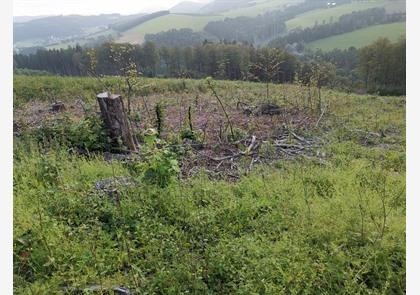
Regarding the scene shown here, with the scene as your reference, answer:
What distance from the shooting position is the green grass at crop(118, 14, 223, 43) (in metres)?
54.4

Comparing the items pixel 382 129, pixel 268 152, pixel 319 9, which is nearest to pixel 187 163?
pixel 268 152

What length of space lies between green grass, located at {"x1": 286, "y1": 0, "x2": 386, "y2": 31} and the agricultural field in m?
67.1

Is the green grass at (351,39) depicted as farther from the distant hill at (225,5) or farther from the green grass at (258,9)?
the distant hill at (225,5)

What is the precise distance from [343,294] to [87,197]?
Result: 10.8 feet

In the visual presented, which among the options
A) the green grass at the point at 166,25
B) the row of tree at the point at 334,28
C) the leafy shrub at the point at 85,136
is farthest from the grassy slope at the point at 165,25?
the leafy shrub at the point at 85,136

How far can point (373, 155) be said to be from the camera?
274 inches

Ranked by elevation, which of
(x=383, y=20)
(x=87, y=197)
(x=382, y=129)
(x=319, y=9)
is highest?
(x=319, y=9)

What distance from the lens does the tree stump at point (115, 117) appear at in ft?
21.3

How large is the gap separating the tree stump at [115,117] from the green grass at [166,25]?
46158mm

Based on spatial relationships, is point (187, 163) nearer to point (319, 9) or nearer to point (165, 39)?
point (165, 39)

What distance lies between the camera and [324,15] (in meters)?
77.2

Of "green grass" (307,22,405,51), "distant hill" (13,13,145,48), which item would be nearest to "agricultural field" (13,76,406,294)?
"distant hill" (13,13,145,48)

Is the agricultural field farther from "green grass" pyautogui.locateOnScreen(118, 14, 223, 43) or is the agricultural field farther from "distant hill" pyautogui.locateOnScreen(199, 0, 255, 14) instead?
"distant hill" pyautogui.locateOnScreen(199, 0, 255, 14)

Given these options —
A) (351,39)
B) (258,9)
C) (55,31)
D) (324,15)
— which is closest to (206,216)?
(55,31)
